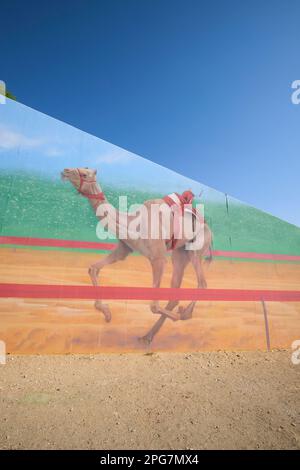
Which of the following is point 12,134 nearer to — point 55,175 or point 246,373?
point 55,175

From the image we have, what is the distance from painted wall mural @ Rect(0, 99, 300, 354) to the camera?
6219 millimetres

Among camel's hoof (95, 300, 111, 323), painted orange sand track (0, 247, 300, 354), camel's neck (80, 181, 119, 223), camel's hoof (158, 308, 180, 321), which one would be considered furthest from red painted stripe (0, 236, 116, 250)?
camel's hoof (158, 308, 180, 321)

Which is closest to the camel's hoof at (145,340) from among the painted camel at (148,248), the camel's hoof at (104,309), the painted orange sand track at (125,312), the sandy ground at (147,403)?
the painted camel at (148,248)

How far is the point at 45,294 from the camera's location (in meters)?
6.22

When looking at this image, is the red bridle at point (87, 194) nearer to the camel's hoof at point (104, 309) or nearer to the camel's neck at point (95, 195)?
the camel's neck at point (95, 195)

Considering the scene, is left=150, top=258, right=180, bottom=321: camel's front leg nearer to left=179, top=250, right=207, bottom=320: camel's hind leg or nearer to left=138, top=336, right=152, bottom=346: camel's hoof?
left=179, top=250, right=207, bottom=320: camel's hind leg

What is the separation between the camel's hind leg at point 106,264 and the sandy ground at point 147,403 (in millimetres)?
1013

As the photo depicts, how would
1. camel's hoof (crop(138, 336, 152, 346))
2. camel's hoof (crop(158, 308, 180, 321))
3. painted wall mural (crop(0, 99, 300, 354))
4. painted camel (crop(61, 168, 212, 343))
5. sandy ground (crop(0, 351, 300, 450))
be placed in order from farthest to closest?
camel's hoof (crop(158, 308, 180, 321)) → painted camel (crop(61, 168, 212, 343)) → camel's hoof (crop(138, 336, 152, 346)) → painted wall mural (crop(0, 99, 300, 354)) → sandy ground (crop(0, 351, 300, 450))

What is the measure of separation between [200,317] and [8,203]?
18.0 ft

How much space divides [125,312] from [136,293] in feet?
1.71

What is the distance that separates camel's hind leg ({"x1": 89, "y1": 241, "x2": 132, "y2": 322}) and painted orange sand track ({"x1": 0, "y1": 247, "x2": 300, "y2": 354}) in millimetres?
123

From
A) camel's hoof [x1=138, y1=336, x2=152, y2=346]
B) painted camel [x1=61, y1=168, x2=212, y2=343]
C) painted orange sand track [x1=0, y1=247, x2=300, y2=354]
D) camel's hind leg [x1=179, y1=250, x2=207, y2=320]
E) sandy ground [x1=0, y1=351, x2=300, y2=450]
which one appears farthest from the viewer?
camel's hind leg [x1=179, y1=250, x2=207, y2=320]

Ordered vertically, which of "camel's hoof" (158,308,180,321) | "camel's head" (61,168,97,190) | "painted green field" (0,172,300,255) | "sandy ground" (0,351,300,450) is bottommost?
"sandy ground" (0,351,300,450)
